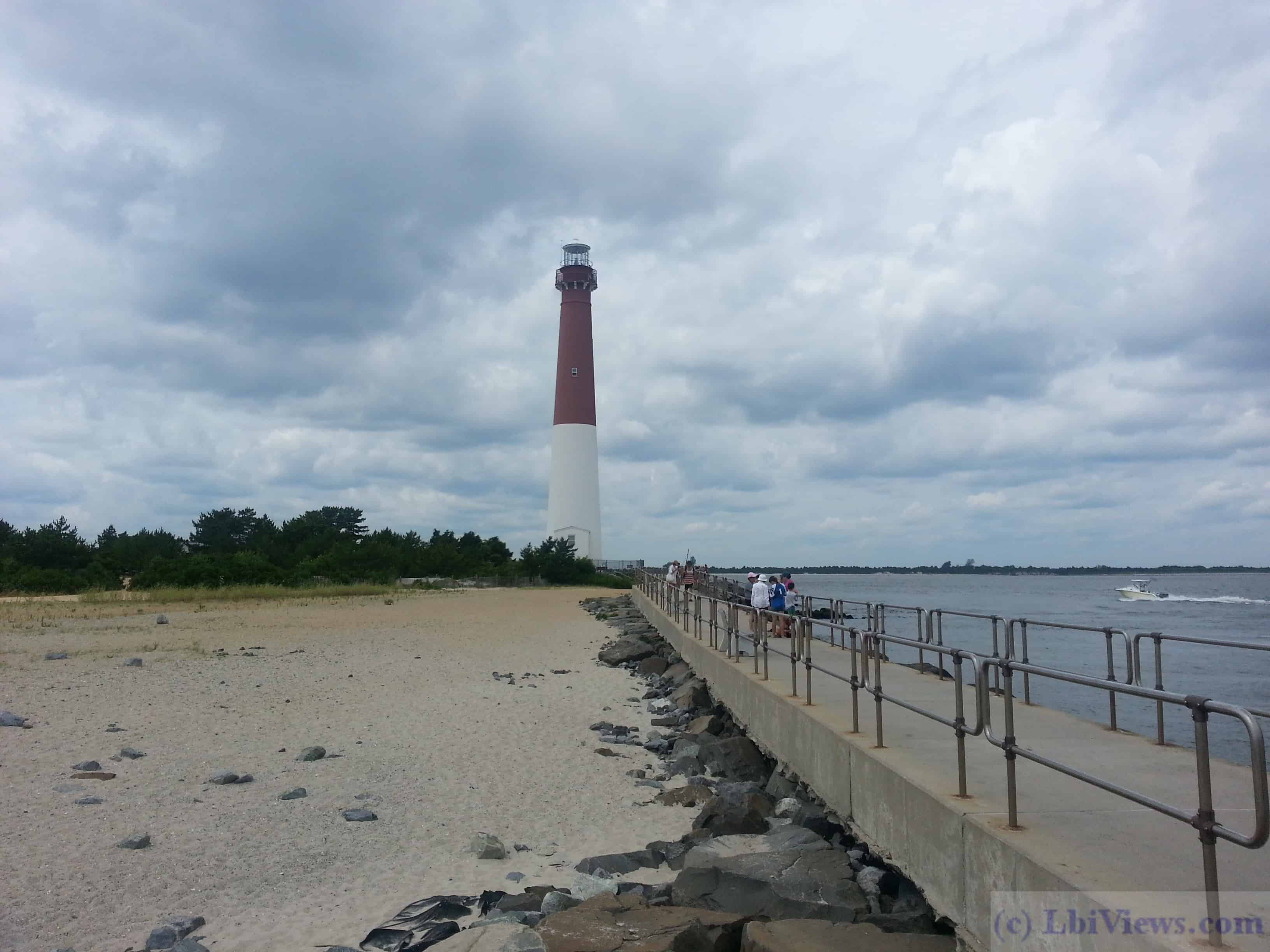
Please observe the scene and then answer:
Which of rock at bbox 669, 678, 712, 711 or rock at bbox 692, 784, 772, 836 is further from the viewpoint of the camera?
rock at bbox 669, 678, 712, 711

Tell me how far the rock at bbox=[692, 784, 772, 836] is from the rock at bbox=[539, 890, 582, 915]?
172 cm

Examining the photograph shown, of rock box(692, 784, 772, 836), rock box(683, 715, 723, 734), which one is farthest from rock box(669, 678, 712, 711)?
rock box(692, 784, 772, 836)

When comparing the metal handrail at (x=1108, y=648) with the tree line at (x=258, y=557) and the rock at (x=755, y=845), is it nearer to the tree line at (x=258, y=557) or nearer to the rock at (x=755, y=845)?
the rock at (x=755, y=845)

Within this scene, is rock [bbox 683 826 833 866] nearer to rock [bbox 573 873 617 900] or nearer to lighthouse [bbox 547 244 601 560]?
rock [bbox 573 873 617 900]

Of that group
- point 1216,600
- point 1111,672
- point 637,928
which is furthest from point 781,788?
point 1216,600

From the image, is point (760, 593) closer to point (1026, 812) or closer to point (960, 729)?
point (960, 729)

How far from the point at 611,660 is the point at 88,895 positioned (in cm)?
1486

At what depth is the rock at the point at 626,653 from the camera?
20953 millimetres

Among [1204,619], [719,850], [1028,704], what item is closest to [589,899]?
[719,850]

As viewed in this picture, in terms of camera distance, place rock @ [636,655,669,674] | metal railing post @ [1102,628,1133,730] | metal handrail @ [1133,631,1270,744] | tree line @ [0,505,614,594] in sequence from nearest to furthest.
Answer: metal handrail @ [1133,631,1270,744] < metal railing post @ [1102,628,1133,730] < rock @ [636,655,669,674] < tree line @ [0,505,614,594]

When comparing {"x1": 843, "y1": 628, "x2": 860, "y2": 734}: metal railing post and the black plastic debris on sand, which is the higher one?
{"x1": 843, "y1": 628, "x2": 860, "y2": 734}: metal railing post

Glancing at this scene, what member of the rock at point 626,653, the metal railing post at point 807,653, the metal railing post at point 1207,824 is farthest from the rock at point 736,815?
the rock at point 626,653

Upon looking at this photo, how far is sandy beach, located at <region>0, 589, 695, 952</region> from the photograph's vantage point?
6652mm

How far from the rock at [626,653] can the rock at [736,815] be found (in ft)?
40.5
